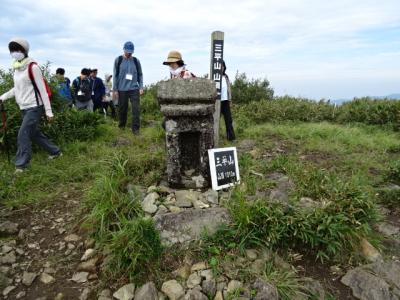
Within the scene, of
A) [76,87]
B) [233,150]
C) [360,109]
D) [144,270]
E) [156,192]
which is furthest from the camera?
[360,109]

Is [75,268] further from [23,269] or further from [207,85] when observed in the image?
[207,85]

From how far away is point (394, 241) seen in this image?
12.5 feet

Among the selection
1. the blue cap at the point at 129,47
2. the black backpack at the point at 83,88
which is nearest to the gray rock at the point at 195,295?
the blue cap at the point at 129,47

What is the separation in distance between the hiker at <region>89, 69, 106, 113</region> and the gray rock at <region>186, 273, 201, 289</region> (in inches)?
303

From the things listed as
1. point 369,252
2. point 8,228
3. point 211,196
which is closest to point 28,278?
point 8,228

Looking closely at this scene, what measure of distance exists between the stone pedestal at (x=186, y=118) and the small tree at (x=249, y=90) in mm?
9846

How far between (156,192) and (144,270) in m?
1.19

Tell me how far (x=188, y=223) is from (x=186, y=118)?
138 centimetres

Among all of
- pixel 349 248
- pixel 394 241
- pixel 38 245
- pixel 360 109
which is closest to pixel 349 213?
A: pixel 349 248

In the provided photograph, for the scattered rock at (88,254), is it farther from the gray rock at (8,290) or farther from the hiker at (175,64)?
the hiker at (175,64)

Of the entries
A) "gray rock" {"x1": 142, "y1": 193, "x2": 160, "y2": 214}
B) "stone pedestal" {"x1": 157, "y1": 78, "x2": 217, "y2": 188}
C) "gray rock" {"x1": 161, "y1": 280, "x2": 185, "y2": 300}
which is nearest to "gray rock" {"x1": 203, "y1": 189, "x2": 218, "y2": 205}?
"stone pedestal" {"x1": 157, "y1": 78, "x2": 217, "y2": 188}

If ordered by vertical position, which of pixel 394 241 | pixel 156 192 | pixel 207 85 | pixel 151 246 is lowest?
pixel 394 241

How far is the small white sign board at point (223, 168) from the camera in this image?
4.36m

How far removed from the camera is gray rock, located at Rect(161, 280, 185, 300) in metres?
3.04
